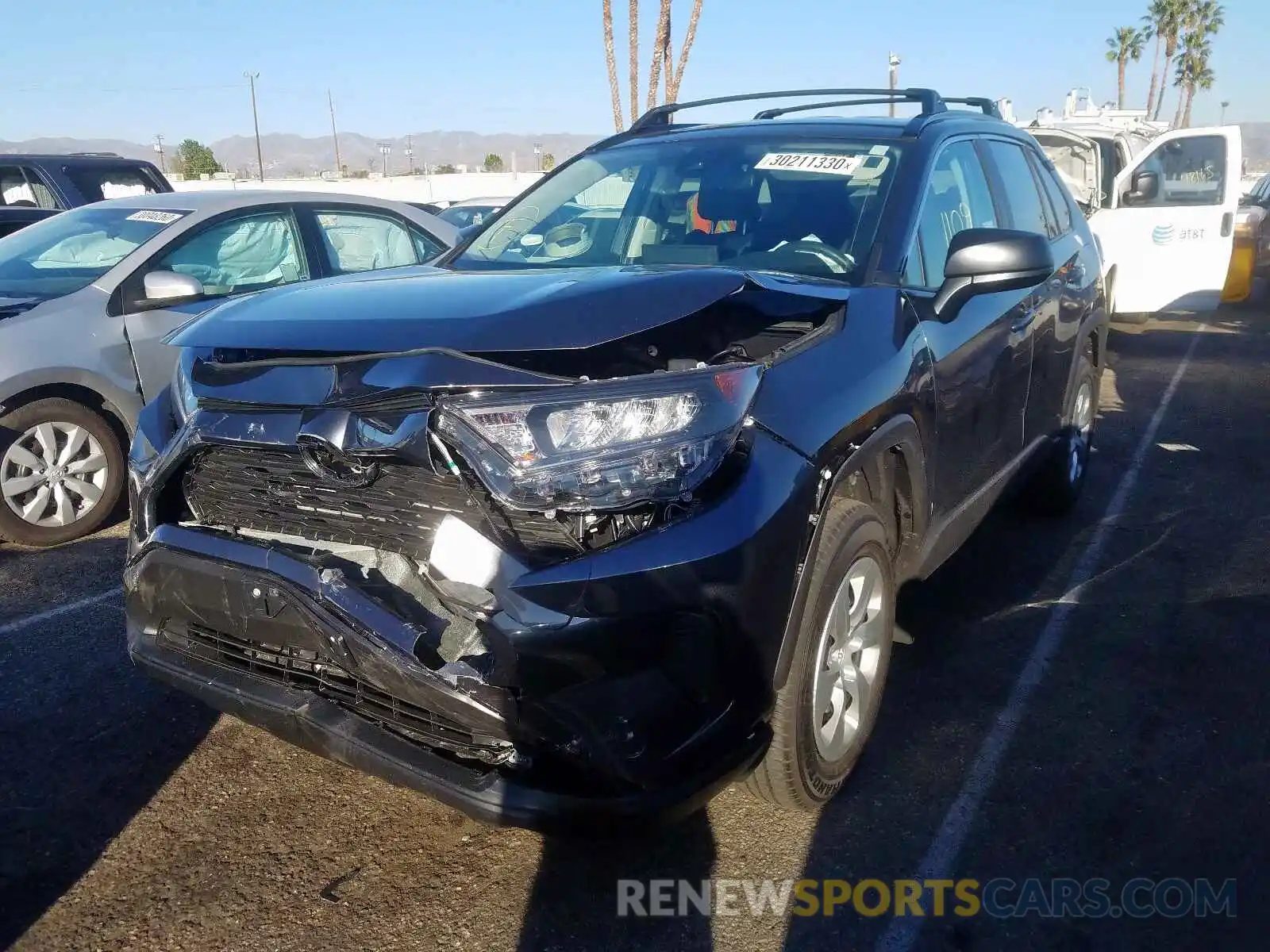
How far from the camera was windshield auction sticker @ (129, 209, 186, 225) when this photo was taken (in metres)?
5.72

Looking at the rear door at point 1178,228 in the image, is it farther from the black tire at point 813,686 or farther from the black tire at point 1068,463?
the black tire at point 813,686

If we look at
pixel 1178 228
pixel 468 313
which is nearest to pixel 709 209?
pixel 468 313

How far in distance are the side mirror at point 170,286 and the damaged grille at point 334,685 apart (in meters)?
2.94

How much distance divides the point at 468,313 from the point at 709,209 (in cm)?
155

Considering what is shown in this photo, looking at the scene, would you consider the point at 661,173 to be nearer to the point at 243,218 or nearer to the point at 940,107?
the point at 940,107

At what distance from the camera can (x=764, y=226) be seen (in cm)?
350

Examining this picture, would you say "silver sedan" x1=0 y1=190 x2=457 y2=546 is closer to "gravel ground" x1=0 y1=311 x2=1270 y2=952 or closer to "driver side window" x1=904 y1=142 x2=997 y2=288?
"gravel ground" x1=0 y1=311 x2=1270 y2=952

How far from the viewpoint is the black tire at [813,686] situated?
8.30ft

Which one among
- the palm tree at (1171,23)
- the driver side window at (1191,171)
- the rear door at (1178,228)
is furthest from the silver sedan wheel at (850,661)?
the palm tree at (1171,23)

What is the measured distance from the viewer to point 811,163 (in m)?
3.62

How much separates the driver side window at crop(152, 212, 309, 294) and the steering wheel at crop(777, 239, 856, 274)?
332 centimetres

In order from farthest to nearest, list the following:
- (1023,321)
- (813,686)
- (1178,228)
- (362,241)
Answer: (1178,228)
(362,241)
(1023,321)
(813,686)

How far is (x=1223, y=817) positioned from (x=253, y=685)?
2.58 m

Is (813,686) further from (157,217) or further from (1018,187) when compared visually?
(157,217)
